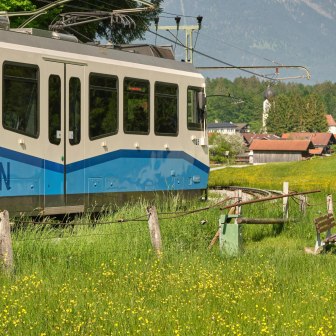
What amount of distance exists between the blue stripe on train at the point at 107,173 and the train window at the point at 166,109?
547 mm

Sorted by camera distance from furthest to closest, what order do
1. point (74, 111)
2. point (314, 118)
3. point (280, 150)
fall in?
point (314, 118), point (280, 150), point (74, 111)

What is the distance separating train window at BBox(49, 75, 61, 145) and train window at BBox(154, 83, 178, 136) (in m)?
3.29

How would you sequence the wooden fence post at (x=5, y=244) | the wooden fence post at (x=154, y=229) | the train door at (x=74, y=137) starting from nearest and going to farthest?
the wooden fence post at (x=5, y=244) < the wooden fence post at (x=154, y=229) < the train door at (x=74, y=137)

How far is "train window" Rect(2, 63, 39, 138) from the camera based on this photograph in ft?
51.0

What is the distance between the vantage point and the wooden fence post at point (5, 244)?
11.4m

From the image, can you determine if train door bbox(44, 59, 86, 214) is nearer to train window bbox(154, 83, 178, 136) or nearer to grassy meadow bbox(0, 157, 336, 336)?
grassy meadow bbox(0, 157, 336, 336)

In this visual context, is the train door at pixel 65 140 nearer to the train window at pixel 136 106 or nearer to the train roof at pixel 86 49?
the train roof at pixel 86 49

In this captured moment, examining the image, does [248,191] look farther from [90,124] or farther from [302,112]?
[302,112]

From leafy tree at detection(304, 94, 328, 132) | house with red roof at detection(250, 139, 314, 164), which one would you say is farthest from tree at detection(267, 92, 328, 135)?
house with red roof at detection(250, 139, 314, 164)

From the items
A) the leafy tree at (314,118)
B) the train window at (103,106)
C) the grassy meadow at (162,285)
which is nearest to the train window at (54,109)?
the train window at (103,106)

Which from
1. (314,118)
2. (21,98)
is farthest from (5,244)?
(314,118)

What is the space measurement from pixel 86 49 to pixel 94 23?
1549 cm

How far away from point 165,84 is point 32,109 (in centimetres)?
442

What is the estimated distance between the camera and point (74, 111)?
16.9 metres
